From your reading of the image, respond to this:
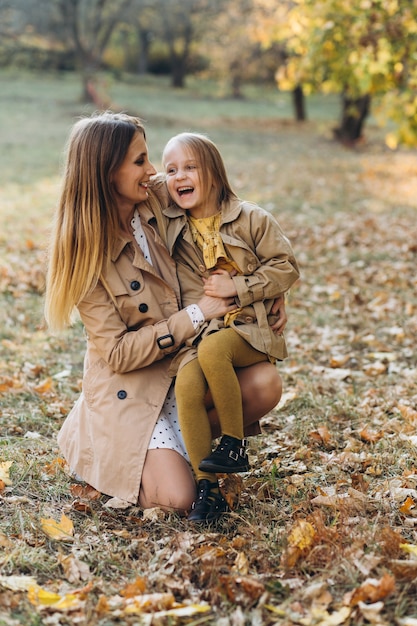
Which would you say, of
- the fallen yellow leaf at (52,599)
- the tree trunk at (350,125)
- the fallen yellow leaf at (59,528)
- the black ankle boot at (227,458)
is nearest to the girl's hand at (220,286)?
the black ankle boot at (227,458)

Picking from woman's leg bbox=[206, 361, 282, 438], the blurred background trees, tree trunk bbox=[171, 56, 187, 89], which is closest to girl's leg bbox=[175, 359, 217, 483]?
woman's leg bbox=[206, 361, 282, 438]

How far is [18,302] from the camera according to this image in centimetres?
645

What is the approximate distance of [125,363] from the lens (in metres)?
3.30

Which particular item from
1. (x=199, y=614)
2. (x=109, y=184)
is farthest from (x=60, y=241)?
(x=199, y=614)

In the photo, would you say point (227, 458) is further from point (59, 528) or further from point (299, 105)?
point (299, 105)

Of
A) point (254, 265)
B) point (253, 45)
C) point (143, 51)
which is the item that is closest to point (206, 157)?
point (254, 265)

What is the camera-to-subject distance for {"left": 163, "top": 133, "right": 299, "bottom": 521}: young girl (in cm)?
315

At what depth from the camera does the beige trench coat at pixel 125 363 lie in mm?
3273

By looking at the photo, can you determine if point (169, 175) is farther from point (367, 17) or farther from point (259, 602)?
point (367, 17)

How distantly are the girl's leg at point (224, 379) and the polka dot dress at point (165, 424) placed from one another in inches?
11.6

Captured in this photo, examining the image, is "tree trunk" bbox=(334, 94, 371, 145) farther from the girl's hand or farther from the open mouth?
the girl's hand

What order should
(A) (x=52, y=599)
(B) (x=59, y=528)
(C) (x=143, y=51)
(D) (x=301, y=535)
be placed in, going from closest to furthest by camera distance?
(A) (x=52, y=599)
(D) (x=301, y=535)
(B) (x=59, y=528)
(C) (x=143, y=51)

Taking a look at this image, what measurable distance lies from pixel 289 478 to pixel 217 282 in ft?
3.13

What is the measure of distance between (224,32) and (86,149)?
2499 centimetres
